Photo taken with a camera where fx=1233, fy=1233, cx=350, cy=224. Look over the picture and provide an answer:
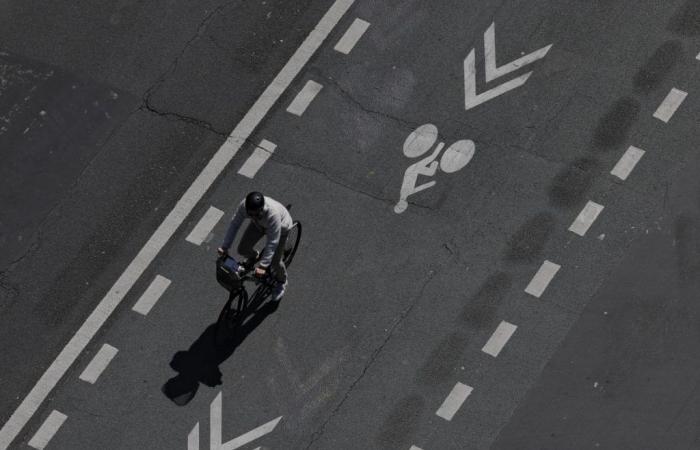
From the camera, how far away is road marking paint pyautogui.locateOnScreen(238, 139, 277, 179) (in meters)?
17.4

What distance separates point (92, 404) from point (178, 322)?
1.55m

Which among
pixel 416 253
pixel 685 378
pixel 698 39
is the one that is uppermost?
pixel 698 39

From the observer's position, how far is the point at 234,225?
1524 centimetres

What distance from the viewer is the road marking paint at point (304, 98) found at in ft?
58.0

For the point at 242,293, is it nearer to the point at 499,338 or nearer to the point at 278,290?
the point at 278,290

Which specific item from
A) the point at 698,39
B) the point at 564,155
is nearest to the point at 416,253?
the point at 564,155

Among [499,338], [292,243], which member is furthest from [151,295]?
[499,338]

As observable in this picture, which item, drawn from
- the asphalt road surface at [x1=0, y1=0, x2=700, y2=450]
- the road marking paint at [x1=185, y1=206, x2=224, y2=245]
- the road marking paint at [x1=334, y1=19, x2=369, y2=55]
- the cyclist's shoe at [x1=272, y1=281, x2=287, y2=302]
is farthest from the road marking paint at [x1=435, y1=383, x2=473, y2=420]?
the road marking paint at [x1=334, y1=19, x2=369, y2=55]

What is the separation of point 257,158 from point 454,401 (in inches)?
174

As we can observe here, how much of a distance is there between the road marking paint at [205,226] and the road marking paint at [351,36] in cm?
306

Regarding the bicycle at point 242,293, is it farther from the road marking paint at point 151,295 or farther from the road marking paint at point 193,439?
the road marking paint at point 193,439

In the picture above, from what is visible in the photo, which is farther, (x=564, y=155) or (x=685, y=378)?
(x=564, y=155)

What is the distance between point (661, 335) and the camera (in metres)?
16.4

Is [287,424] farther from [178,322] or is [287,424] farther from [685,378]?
[685,378]
